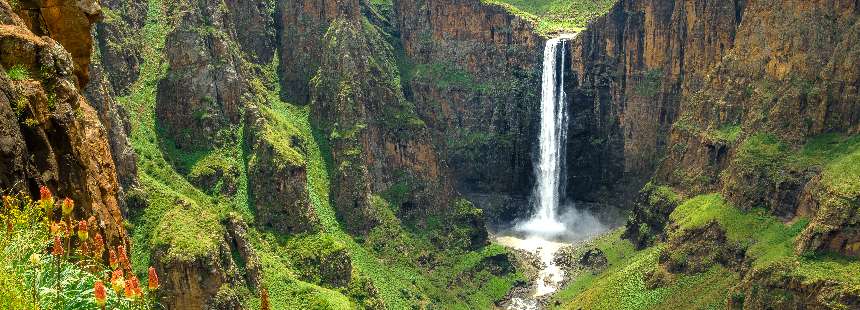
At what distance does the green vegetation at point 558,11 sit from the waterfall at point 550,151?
4835 mm

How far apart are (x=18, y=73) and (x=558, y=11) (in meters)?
93.6

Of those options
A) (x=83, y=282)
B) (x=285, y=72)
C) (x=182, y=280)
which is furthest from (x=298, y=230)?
(x=83, y=282)

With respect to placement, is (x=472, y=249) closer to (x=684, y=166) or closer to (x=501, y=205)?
(x=501, y=205)

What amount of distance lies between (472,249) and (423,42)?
90.4 ft

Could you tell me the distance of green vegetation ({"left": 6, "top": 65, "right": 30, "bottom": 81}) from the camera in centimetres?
1716

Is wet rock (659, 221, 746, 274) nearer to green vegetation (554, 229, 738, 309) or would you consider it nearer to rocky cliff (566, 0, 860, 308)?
rocky cliff (566, 0, 860, 308)

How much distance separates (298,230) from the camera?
252 ft

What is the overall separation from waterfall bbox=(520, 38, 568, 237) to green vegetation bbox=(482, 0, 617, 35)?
4.83m

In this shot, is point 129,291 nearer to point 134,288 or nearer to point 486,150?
point 134,288

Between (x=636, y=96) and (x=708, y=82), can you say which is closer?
(x=708, y=82)

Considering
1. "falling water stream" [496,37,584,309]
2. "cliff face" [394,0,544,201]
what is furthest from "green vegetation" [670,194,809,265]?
"cliff face" [394,0,544,201]

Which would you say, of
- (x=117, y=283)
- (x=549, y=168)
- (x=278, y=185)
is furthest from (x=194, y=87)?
(x=117, y=283)

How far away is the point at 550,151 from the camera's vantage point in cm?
10269

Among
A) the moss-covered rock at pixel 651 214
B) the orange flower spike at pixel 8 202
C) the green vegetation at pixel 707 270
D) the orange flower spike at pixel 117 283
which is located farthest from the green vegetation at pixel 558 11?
the orange flower spike at pixel 117 283
